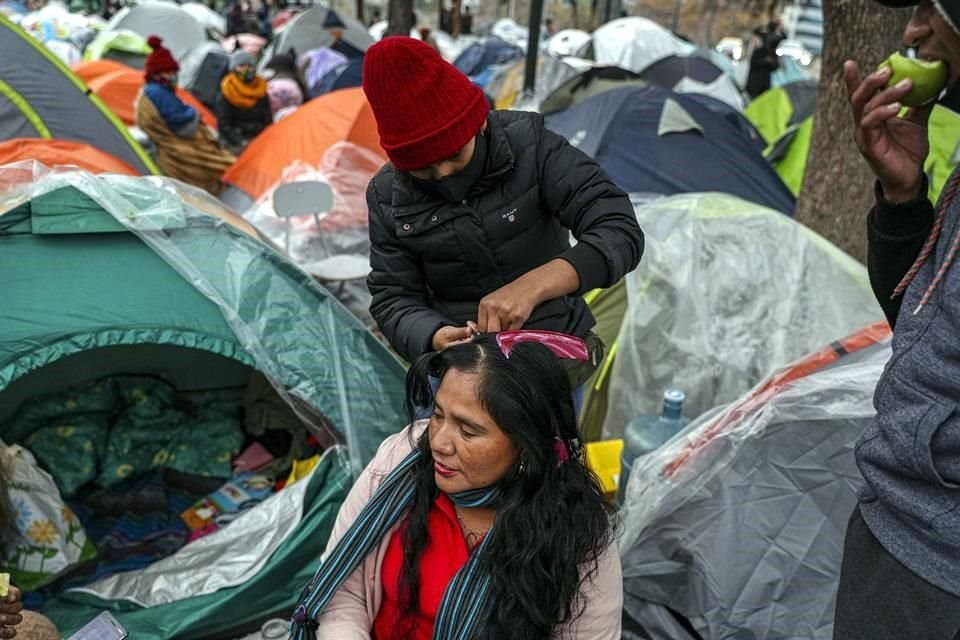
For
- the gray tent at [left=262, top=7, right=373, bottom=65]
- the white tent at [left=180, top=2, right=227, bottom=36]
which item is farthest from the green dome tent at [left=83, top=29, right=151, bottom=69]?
the white tent at [left=180, top=2, right=227, bottom=36]

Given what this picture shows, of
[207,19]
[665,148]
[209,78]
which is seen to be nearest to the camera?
[665,148]

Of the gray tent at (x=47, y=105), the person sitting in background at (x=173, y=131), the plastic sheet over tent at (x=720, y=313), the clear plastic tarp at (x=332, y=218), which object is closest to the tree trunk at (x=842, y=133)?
the plastic sheet over tent at (x=720, y=313)

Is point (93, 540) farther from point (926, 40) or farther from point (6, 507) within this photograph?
point (926, 40)

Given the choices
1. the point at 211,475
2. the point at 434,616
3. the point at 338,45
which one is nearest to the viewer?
the point at 434,616

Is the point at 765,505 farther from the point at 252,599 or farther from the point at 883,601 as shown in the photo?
the point at 252,599

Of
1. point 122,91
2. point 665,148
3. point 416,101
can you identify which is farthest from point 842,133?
point 122,91

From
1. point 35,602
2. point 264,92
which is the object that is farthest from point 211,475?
point 264,92

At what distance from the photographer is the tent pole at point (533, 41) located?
5469 mm

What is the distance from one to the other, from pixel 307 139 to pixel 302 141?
38mm

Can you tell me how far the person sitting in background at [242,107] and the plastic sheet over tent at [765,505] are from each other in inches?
224

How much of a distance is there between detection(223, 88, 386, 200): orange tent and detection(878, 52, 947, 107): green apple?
13.9ft

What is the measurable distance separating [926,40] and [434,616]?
1.27 metres

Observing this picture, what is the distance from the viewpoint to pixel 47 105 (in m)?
4.42

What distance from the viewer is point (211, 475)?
3047mm
